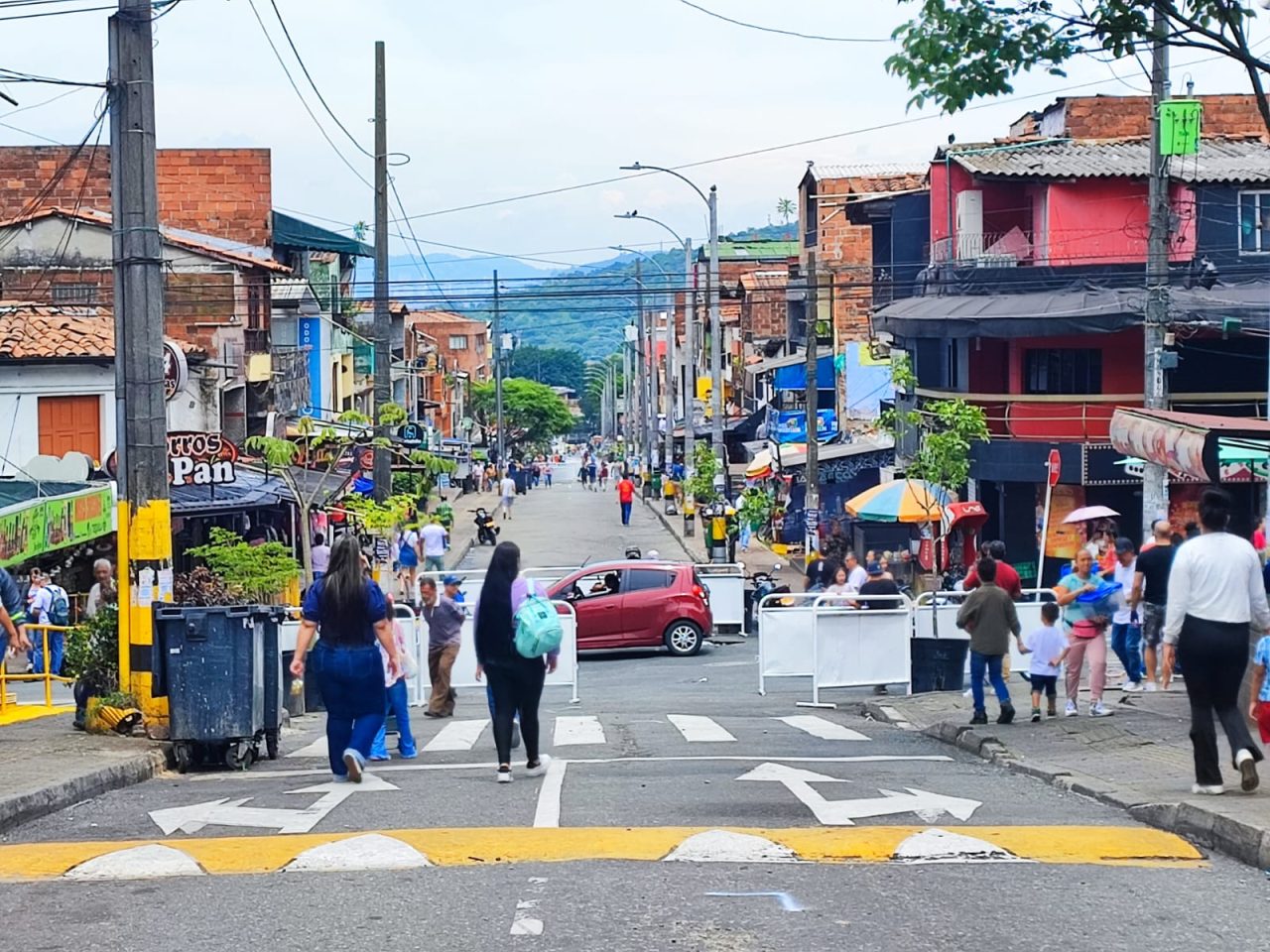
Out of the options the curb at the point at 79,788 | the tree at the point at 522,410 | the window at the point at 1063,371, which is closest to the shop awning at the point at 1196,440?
the curb at the point at 79,788

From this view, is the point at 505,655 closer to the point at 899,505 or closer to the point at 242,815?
the point at 242,815

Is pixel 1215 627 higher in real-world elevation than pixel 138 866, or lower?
higher

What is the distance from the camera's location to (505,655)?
11945mm

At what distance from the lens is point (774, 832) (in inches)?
378

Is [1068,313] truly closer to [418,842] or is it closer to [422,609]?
[422,609]

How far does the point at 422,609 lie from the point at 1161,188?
481 inches

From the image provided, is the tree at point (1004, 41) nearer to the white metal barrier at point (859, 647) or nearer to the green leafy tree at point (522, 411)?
the white metal barrier at point (859, 647)

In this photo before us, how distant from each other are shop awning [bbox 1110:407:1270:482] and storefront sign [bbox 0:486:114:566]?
591 inches

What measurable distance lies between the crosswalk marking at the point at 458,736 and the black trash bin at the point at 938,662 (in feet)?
17.1

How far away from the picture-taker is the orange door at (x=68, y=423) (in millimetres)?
32500

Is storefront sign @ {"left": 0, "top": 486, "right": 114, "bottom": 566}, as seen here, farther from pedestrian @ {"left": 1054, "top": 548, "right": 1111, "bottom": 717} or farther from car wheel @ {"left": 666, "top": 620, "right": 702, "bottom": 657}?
pedestrian @ {"left": 1054, "top": 548, "right": 1111, "bottom": 717}

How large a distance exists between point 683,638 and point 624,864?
65.5ft

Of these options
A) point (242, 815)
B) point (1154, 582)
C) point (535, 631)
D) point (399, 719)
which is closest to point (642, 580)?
point (1154, 582)

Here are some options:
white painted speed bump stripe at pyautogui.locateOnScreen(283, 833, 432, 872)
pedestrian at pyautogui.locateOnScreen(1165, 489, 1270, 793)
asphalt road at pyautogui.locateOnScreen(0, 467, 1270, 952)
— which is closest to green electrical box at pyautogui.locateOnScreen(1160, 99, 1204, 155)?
asphalt road at pyautogui.locateOnScreen(0, 467, 1270, 952)
